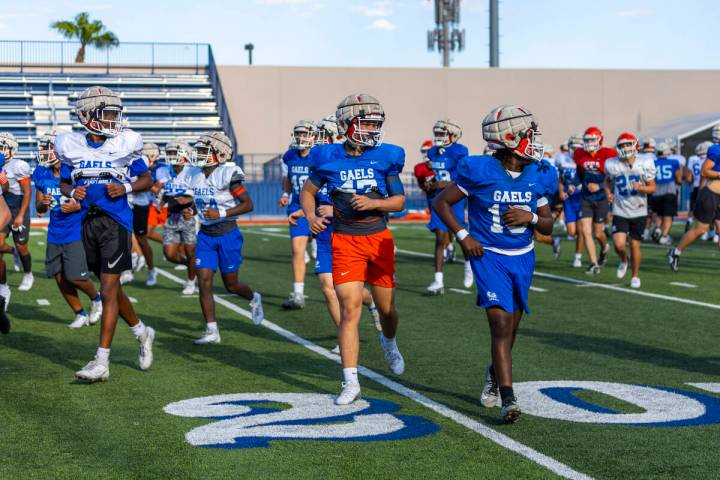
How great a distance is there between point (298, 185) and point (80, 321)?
255cm

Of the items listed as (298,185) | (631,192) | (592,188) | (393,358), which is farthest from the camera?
(592,188)

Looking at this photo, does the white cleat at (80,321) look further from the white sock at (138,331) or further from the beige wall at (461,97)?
the beige wall at (461,97)

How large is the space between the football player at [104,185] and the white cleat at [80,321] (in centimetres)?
275

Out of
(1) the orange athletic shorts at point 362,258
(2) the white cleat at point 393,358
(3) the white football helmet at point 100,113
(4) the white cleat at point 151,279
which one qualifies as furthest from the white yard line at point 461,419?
(4) the white cleat at point 151,279

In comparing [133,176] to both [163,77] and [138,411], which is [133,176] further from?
[163,77]

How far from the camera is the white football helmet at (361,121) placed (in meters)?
6.62

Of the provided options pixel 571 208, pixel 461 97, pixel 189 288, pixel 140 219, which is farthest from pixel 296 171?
pixel 461 97

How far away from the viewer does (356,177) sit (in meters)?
6.68

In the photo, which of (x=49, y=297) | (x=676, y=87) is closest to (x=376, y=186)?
(x=49, y=297)

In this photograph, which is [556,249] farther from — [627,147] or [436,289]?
[436,289]

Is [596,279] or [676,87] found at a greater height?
[676,87]

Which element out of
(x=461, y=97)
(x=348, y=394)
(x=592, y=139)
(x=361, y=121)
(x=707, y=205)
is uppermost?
(x=461, y=97)

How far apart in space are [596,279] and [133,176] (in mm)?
7885

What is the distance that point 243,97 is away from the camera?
41.8 meters
